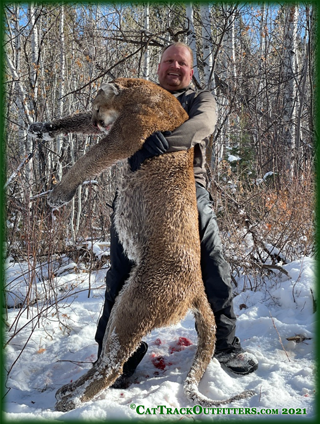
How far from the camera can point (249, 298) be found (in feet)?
13.0

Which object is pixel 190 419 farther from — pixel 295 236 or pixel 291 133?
pixel 291 133

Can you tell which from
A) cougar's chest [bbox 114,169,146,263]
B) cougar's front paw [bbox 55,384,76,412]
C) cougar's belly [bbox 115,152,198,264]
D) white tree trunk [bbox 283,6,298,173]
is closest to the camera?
cougar's front paw [bbox 55,384,76,412]

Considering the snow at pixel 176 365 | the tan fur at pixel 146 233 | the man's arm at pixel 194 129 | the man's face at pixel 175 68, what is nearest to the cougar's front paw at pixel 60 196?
the tan fur at pixel 146 233

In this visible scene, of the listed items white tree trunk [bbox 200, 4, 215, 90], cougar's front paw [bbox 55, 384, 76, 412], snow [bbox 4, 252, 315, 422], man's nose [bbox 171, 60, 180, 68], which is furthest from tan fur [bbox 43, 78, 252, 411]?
white tree trunk [bbox 200, 4, 215, 90]

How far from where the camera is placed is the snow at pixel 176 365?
2.14 meters

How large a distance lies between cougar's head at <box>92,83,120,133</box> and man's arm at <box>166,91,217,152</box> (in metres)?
0.49

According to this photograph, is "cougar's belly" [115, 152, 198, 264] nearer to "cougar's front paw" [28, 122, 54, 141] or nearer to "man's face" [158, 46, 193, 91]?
"cougar's front paw" [28, 122, 54, 141]

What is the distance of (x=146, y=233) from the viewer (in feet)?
7.59

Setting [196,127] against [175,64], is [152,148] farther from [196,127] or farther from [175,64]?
[175,64]

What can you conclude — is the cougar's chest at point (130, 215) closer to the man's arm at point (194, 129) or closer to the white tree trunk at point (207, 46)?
the man's arm at point (194, 129)

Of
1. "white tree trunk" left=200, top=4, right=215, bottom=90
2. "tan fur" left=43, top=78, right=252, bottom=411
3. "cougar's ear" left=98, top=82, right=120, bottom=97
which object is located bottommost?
"tan fur" left=43, top=78, right=252, bottom=411

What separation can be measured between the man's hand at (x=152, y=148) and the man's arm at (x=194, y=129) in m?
0.05

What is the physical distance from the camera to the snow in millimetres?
2141

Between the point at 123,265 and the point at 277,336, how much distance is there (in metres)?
1.56
